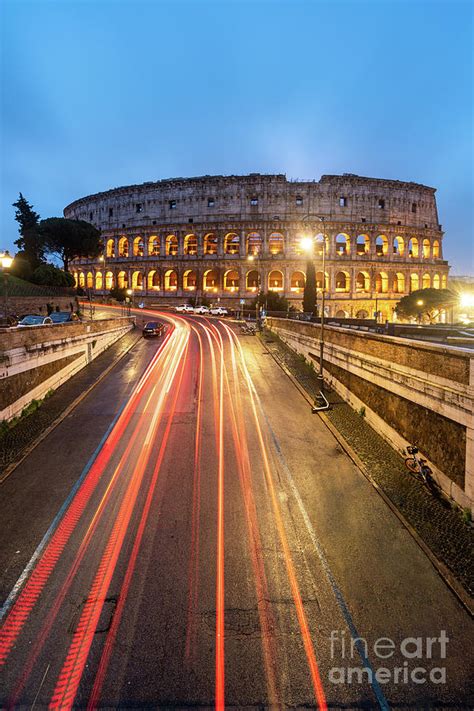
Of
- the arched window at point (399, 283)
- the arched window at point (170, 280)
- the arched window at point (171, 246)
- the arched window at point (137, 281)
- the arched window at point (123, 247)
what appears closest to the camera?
the arched window at point (399, 283)

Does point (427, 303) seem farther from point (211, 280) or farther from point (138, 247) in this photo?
point (138, 247)

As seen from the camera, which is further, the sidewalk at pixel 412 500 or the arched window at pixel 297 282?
the arched window at pixel 297 282

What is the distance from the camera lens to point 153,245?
72.1m

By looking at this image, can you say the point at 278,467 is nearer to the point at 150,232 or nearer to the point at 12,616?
the point at 12,616

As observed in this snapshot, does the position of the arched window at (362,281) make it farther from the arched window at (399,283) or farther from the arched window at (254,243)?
the arched window at (254,243)

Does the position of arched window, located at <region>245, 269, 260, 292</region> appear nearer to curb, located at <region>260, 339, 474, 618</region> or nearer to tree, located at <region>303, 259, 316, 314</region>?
tree, located at <region>303, 259, 316, 314</region>

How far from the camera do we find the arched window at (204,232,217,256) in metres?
67.8

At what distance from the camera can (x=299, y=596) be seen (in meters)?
5.86

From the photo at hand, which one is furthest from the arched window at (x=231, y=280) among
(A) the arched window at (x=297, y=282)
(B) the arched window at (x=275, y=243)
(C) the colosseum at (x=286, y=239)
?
(A) the arched window at (x=297, y=282)

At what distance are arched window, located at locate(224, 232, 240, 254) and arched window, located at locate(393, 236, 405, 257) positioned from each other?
31.4m

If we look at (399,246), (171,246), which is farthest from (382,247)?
(171,246)

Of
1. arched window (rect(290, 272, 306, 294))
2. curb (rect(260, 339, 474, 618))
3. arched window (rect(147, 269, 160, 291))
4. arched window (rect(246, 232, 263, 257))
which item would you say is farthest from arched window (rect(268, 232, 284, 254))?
curb (rect(260, 339, 474, 618))

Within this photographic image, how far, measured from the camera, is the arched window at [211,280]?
6766cm

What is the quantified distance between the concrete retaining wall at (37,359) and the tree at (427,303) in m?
42.9
